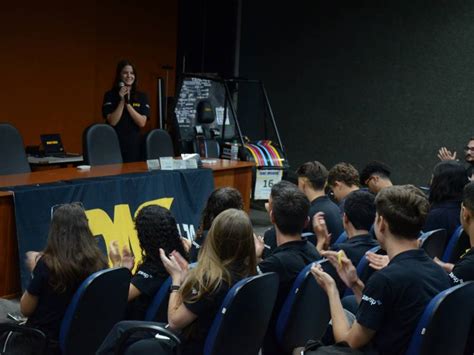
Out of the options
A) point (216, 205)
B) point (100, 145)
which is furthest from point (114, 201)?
point (216, 205)

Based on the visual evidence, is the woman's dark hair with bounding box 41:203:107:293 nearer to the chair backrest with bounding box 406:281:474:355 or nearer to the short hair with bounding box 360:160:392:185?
the chair backrest with bounding box 406:281:474:355

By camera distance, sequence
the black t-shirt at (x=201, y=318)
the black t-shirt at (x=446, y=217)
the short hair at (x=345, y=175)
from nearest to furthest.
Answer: the black t-shirt at (x=201, y=318), the black t-shirt at (x=446, y=217), the short hair at (x=345, y=175)

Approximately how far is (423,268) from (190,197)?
3582 mm

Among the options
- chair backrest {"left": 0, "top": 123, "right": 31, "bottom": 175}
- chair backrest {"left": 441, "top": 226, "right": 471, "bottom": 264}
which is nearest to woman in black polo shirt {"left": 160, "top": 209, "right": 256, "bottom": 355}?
chair backrest {"left": 441, "top": 226, "right": 471, "bottom": 264}

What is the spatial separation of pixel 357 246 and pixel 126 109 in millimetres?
3788

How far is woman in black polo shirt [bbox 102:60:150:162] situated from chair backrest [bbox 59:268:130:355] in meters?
4.02

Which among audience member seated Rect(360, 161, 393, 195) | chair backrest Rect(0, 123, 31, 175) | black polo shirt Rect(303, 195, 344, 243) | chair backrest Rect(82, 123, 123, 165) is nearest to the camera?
black polo shirt Rect(303, 195, 344, 243)

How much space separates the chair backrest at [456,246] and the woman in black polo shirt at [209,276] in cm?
169

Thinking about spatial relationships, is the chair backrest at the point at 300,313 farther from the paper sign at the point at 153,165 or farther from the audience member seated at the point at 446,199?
the paper sign at the point at 153,165

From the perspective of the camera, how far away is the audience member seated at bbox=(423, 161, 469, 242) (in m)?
4.62

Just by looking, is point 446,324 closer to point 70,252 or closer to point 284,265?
point 284,265

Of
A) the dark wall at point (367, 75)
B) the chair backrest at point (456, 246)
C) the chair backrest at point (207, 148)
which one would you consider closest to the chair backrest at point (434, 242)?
the chair backrest at point (456, 246)

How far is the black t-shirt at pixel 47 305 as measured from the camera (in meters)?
3.10

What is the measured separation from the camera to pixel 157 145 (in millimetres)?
7148
